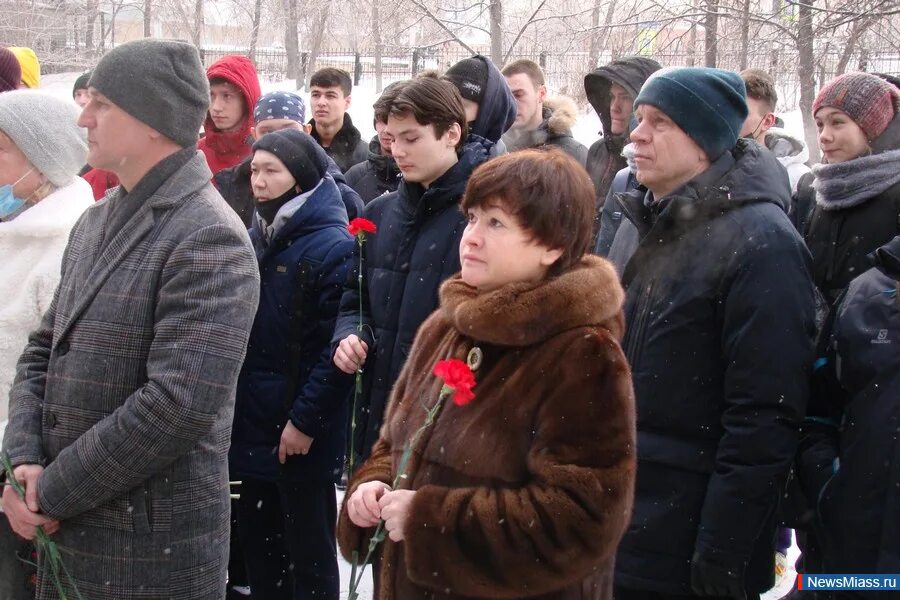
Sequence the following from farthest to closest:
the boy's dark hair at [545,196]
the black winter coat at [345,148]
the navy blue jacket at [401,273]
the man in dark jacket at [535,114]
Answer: the black winter coat at [345,148]
the man in dark jacket at [535,114]
the navy blue jacket at [401,273]
the boy's dark hair at [545,196]

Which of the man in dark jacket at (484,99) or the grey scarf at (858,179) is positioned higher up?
the man in dark jacket at (484,99)

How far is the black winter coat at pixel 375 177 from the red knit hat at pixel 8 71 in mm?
2168

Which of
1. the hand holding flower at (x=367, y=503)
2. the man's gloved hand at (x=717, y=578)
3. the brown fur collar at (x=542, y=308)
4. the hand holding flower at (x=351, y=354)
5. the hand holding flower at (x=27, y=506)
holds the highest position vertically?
the brown fur collar at (x=542, y=308)

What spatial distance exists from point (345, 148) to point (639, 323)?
15.2 ft

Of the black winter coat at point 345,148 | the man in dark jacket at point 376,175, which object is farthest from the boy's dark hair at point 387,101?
the black winter coat at point 345,148

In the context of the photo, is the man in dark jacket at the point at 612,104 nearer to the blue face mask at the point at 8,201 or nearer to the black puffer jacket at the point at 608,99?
the black puffer jacket at the point at 608,99

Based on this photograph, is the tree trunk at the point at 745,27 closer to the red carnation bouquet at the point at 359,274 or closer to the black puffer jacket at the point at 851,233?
the black puffer jacket at the point at 851,233

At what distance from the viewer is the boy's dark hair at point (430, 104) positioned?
11.9 feet

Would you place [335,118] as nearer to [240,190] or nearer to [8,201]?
[240,190]

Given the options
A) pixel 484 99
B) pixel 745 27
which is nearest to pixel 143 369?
pixel 484 99

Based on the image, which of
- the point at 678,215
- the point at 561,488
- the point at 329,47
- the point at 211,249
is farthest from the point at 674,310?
the point at 329,47

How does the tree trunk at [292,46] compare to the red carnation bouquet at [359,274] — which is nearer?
the red carnation bouquet at [359,274]

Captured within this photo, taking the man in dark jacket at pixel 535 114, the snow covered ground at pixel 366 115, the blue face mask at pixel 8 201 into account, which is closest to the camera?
the blue face mask at pixel 8 201

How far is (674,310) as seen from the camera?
296 cm
